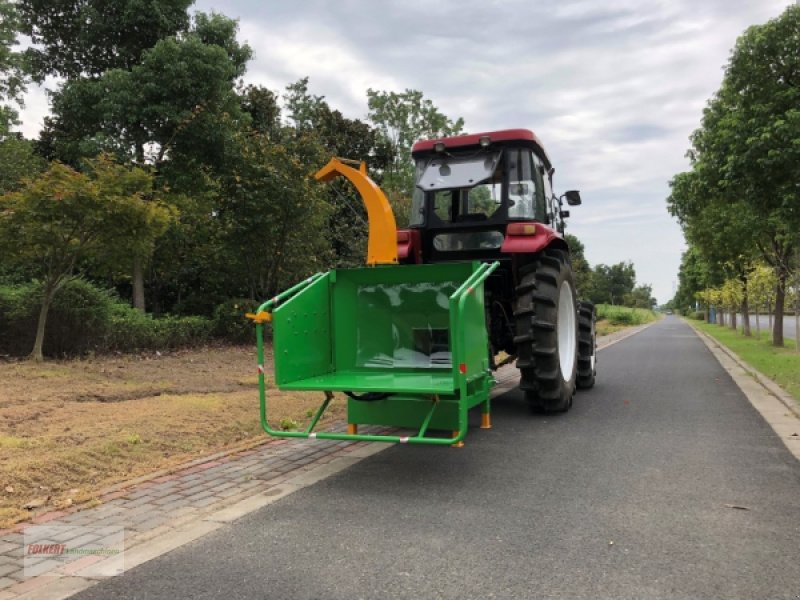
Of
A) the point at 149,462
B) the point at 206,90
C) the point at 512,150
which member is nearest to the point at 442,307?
the point at 512,150

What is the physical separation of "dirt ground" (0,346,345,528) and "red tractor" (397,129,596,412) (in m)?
2.38

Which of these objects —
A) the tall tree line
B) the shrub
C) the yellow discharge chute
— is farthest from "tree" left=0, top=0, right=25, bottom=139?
the yellow discharge chute

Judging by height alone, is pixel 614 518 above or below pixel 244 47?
below

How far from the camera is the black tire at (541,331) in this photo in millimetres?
6336

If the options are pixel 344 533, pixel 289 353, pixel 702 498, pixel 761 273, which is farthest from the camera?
pixel 761 273

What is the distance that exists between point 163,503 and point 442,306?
3013 mm

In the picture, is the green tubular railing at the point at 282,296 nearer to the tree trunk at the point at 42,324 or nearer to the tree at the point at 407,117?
the tree trunk at the point at 42,324

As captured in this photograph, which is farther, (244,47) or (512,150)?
(244,47)

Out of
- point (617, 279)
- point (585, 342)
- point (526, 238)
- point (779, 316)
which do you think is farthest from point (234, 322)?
point (617, 279)

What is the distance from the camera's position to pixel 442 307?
5945 mm

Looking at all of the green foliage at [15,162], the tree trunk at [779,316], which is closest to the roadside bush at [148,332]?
the green foliage at [15,162]

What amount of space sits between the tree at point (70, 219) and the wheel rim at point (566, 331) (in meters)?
6.72

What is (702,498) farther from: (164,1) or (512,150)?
(164,1)

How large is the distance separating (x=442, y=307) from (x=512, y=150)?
2411mm
